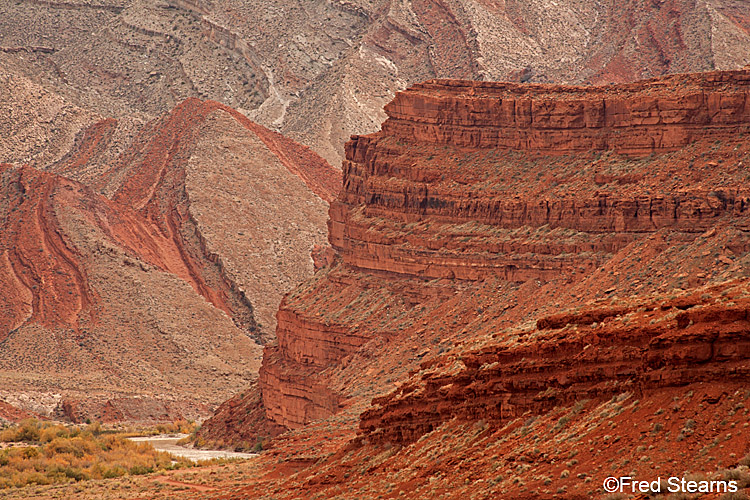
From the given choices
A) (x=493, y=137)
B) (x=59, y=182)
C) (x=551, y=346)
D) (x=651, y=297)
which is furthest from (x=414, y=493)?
(x=59, y=182)

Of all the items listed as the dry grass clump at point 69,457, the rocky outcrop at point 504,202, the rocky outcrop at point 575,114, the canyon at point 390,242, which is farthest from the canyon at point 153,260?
the rocky outcrop at point 575,114

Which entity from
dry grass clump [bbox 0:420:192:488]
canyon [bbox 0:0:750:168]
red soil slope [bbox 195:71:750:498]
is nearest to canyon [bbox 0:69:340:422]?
dry grass clump [bbox 0:420:192:488]

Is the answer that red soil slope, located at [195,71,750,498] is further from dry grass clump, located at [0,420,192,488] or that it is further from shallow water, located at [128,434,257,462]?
dry grass clump, located at [0,420,192,488]

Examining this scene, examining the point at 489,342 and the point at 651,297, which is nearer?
the point at 651,297

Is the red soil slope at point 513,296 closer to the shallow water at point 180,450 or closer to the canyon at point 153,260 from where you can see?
the shallow water at point 180,450

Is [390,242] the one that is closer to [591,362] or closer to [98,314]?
[591,362]

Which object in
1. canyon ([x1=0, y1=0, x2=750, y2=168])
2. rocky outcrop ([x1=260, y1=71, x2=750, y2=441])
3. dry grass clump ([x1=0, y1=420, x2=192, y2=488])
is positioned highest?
canyon ([x1=0, y1=0, x2=750, y2=168])

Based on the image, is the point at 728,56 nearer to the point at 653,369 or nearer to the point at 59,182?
the point at 59,182
